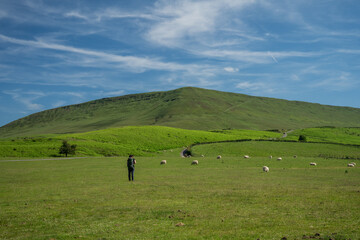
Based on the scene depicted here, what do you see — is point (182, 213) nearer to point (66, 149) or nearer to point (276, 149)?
point (66, 149)

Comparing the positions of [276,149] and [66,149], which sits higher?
[66,149]

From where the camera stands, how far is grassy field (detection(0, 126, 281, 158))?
266ft

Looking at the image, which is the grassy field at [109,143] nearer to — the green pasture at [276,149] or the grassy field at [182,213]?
the green pasture at [276,149]

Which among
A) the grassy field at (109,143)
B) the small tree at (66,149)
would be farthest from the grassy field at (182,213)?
the grassy field at (109,143)

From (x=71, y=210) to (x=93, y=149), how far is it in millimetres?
74489

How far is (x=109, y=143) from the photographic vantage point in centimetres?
10269

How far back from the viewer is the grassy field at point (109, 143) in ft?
266

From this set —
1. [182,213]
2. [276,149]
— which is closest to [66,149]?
[276,149]

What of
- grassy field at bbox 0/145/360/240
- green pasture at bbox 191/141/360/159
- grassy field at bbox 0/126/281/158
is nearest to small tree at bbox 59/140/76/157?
grassy field at bbox 0/126/281/158

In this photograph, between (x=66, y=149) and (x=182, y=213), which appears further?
(x=66, y=149)

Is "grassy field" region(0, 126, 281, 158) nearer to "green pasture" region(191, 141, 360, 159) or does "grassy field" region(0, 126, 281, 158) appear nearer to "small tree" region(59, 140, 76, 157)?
"small tree" region(59, 140, 76, 157)

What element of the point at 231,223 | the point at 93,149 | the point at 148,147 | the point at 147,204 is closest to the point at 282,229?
the point at 231,223

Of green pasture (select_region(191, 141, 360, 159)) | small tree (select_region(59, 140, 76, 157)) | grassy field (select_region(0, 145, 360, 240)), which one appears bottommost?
grassy field (select_region(0, 145, 360, 240))

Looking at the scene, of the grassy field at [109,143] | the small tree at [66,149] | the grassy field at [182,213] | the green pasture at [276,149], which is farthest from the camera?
the green pasture at [276,149]
